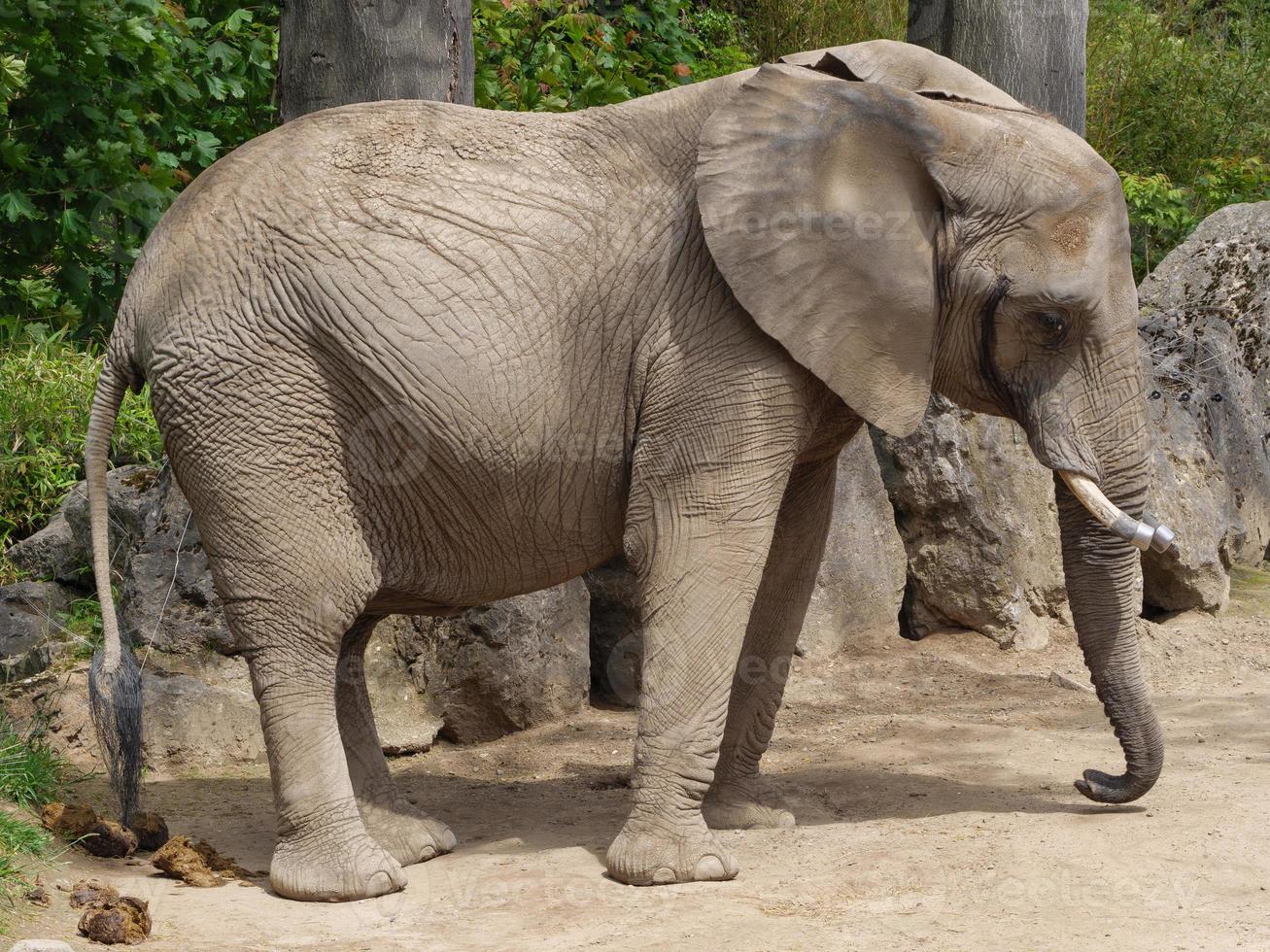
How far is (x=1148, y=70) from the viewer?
42.1 feet

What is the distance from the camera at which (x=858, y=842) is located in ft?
17.1

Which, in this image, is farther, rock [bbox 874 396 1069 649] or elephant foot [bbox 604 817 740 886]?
rock [bbox 874 396 1069 649]

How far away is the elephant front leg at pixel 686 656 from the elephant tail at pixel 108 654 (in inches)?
64.9

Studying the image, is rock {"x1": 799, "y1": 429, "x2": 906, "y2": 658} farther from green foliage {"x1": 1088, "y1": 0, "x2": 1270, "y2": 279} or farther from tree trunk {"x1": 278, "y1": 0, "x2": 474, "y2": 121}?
green foliage {"x1": 1088, "y1": 0, "x2": 1270, "y2": 279}

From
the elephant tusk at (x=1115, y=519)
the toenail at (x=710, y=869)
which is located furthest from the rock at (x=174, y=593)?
the elephant tusk at (x=1115, y=519)

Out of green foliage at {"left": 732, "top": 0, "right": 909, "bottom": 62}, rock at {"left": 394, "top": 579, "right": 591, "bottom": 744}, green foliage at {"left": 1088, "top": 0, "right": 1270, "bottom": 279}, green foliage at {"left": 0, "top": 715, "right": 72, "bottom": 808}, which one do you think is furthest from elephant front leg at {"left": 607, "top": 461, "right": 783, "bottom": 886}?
green foliage at {"left": 732, "top": 0, "right": 909, "bottom": 62}

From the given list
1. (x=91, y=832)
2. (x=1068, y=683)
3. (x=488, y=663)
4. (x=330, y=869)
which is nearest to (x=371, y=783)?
(x=330, y=869)

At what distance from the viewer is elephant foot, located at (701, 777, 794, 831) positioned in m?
5.56

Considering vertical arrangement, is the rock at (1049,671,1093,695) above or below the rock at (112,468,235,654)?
below

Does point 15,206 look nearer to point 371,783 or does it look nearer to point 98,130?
point 98,130

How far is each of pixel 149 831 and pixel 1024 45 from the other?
5.51 metres

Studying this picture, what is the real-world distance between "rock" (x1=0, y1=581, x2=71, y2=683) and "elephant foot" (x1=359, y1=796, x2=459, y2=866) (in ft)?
7.22

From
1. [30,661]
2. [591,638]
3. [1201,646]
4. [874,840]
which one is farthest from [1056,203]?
[30,661]

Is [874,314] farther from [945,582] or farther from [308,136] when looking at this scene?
[945,582]
